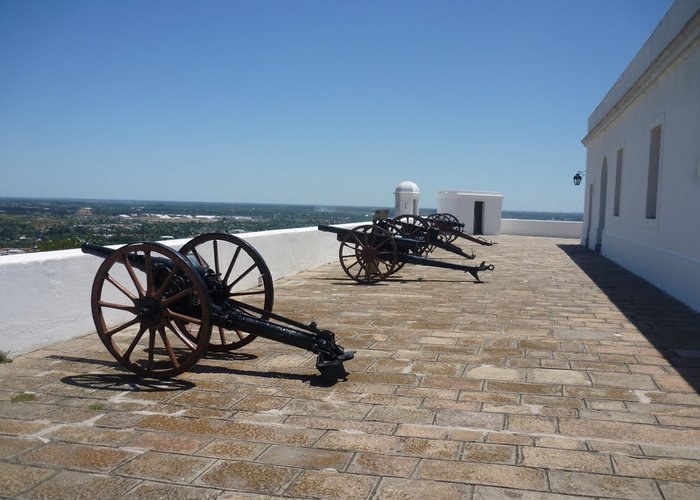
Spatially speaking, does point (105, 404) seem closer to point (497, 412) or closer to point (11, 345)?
point (11, 345)

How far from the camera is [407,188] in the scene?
23.9 metres

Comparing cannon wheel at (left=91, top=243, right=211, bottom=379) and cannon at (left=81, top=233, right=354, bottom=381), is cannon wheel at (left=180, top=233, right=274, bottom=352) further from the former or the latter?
cannon wheel at (left=91, top=243, right=211, bottom=379)

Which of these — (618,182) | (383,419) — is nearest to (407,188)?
(618,182)

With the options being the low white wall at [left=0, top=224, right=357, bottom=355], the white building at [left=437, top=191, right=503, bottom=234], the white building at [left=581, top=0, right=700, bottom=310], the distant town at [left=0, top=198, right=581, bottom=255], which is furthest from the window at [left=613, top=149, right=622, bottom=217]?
the low white wall at [left=0, top=224, right=357, bottom=355]

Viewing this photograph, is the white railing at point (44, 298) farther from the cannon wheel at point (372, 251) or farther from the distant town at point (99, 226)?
the cannon wheel at point (372, 251)

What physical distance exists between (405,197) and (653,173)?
1307 centimetres

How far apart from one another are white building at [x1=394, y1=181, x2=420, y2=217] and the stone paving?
1751cm

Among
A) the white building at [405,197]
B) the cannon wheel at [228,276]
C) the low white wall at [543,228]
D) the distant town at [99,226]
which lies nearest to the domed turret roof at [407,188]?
the white building at [405,197]

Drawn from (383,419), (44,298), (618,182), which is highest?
(618,182)

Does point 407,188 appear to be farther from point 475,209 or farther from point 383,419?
point 383,419

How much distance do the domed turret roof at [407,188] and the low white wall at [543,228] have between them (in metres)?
6.43

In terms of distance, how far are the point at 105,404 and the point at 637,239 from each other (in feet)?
34.8

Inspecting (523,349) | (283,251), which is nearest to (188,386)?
(523,349)

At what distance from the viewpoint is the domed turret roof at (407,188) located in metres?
23.8
